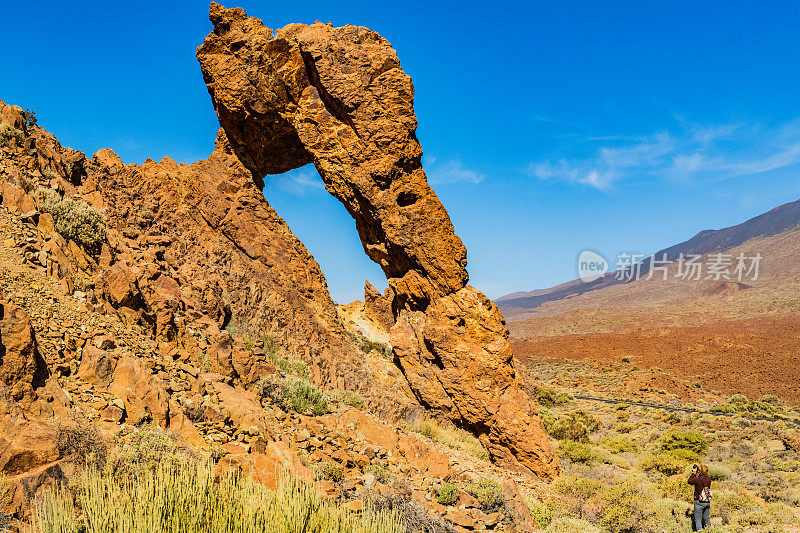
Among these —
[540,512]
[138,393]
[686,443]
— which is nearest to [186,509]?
[138,393]

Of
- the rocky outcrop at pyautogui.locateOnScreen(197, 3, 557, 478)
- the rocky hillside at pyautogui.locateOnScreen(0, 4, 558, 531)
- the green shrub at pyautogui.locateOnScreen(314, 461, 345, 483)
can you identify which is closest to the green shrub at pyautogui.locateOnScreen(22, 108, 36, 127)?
the rocky hillside at pyautogui.locateOnScreen(0, 4, 558, 531)

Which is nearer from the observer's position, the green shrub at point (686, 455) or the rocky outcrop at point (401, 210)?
the rocky outcrop at point (401, 210)

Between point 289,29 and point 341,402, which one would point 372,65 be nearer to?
point 289,29

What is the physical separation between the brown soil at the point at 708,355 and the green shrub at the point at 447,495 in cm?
2881

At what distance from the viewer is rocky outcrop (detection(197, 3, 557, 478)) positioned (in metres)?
10.2

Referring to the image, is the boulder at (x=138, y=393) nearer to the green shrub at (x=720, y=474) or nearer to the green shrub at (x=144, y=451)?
the green shrub at (x=144, y=451)

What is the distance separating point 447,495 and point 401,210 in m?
6.43

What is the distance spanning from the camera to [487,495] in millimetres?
7168

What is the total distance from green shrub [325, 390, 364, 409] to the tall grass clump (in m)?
5.00

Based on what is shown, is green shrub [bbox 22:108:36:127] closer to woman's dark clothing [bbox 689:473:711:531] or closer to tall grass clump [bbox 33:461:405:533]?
tall grass clump [bbox 33:461:405:533]

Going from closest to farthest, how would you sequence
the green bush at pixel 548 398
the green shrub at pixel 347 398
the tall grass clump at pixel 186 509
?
the tall grass clump at pixel 186 509 → the green shrub at pixel 347 398 → the green bush at pixel 548 398

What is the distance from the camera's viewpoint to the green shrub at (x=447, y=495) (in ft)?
22.6

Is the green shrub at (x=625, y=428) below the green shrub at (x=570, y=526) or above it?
below

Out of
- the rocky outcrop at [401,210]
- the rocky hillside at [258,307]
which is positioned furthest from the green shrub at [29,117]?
the rocky outcrop at [401,210]
